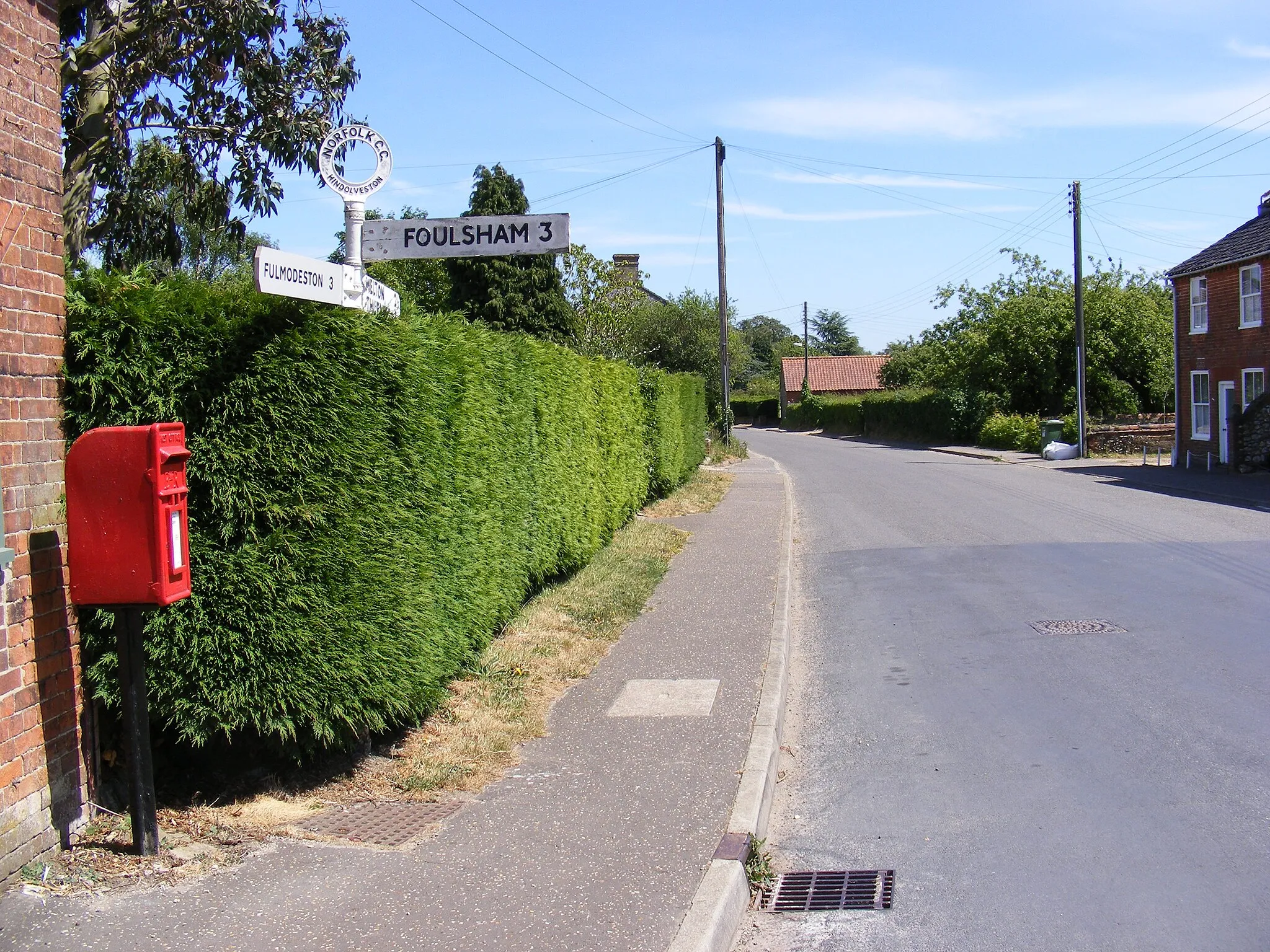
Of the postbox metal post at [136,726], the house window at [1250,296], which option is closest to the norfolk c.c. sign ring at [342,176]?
the postbox metal post at [136,726]

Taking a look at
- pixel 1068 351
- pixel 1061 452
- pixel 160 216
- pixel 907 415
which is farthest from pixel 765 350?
pixel 160 216

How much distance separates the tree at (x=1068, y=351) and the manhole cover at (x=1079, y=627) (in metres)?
33.2

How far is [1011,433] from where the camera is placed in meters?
39.5

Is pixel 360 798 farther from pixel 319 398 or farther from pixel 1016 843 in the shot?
pixel 1016 843

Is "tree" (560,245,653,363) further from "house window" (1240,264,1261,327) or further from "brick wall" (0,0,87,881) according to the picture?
"brick wall" (0,0,87,881)

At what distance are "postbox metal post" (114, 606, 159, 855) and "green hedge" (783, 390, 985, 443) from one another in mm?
42968

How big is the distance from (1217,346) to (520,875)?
29078 millimetres

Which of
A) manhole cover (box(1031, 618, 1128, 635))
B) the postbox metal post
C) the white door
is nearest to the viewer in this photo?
the postbox metal post

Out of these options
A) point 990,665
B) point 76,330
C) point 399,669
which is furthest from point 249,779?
point 990,665

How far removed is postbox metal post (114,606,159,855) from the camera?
4.38 m

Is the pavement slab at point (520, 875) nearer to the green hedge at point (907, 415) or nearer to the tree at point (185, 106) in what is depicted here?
the tree at point (185, 106)

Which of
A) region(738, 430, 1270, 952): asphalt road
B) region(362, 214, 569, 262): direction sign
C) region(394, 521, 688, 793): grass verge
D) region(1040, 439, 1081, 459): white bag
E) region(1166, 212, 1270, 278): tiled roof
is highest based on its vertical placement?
region(1166, 212, 1270, 278): tiled roof

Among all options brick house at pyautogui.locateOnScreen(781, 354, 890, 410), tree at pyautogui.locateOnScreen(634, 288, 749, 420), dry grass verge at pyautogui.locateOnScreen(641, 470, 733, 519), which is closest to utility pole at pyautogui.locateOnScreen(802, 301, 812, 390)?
brick house at pyautogui.locateOnScreen(781, 354, 890, 410)

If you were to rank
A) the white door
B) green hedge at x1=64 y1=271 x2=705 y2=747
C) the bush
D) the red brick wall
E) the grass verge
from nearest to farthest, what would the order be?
green hedge at x1=64 y1=271 x2=705 y2=747 < the grass verge < the red brick wall < the white door < the bush
